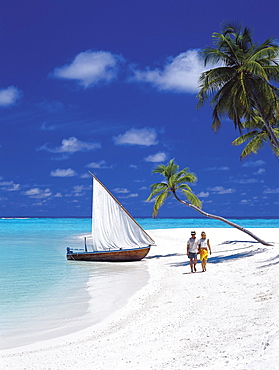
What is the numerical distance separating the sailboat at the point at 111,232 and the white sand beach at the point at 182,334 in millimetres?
9118

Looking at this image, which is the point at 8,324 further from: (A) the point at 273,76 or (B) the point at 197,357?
(A) the point at 273,76

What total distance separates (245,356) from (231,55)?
1565 centimetres

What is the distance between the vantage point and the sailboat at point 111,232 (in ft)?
74.7

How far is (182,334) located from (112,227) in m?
15.8

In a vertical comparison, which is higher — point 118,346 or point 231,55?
point 231,55

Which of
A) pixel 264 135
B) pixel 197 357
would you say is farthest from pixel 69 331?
pixel 264 135

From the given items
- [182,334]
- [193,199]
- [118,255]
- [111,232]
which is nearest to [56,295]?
[182,334]

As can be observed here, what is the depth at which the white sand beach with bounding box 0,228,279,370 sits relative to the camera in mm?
6000

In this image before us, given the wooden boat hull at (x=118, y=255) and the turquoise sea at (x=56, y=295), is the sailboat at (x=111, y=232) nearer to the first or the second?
the wooden boat hull at (x=118, y=255)

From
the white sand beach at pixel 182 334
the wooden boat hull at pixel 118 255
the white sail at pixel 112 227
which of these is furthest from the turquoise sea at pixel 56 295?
the white sail at pixel 112 227

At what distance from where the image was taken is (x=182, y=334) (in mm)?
7645

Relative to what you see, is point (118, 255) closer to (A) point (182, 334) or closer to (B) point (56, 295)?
(B) point (56, 295)

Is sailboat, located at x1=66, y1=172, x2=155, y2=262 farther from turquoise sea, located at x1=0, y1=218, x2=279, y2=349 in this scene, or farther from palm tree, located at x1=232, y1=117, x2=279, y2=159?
palm tree, located at x1=232, y1=117, x2=279, y2=159

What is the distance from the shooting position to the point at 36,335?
9.26 meters
